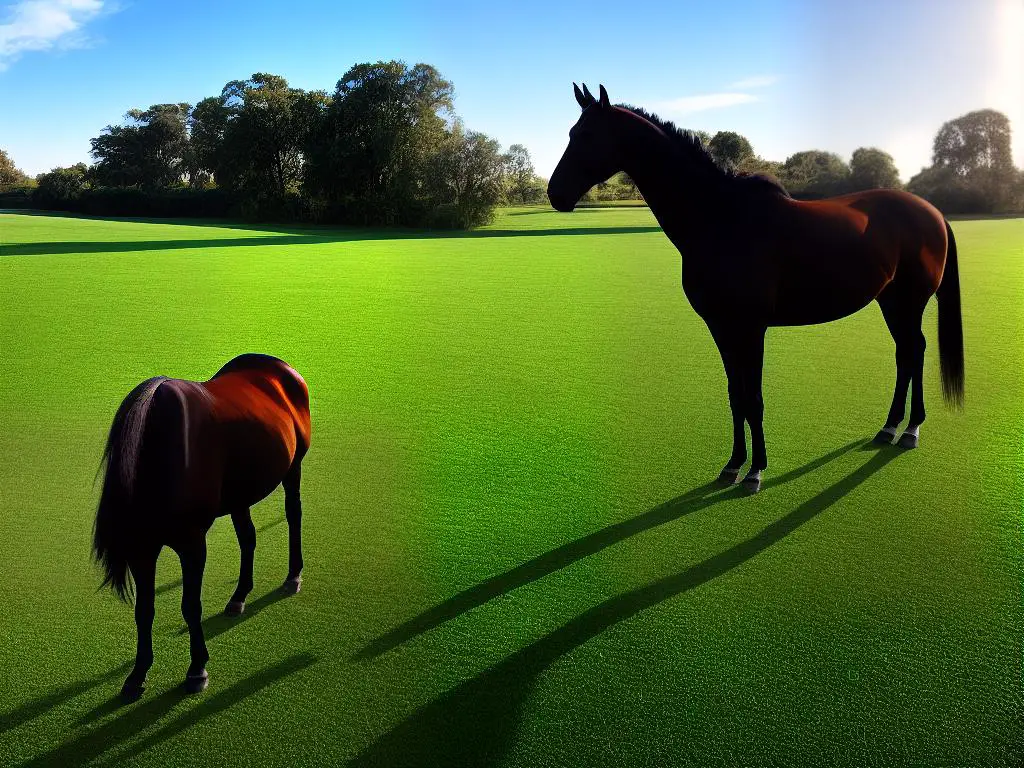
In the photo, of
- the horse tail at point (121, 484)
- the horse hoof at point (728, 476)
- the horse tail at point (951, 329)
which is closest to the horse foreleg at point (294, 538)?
the horse tail at point (121, 484)

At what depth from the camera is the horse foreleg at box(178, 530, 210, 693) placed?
271cm

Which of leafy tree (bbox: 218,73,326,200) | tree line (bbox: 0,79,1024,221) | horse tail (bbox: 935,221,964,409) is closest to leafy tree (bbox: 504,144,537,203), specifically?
tree line (bbox: 0,79,1024,221)

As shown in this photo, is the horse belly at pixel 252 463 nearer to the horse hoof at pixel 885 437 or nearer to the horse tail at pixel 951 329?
the horse hoof at pixel 885 437

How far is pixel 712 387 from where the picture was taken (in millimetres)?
7211

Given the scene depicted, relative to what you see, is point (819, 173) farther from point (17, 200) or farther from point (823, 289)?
point (17, 200)

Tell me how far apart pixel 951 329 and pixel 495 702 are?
4.62 meters

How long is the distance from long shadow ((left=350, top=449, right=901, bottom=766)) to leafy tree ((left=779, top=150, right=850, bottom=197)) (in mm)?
23842

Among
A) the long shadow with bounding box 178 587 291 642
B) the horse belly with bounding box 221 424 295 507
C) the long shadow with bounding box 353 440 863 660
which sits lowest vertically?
the long shadow with bounding box 353 440 863 660

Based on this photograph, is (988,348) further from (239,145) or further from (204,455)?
(239,145)

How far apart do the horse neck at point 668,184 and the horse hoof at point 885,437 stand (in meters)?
2.13

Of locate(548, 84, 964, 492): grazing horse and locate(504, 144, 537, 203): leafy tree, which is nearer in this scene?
locate(548, 84, 964, 492): grazing horse

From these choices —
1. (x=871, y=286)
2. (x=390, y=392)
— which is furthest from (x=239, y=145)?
(x=871, y=286)

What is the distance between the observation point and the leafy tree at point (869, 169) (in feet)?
103

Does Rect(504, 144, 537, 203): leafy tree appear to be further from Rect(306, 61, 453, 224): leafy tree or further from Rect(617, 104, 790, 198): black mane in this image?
Rect(617, 104, 790, 198): black mane
